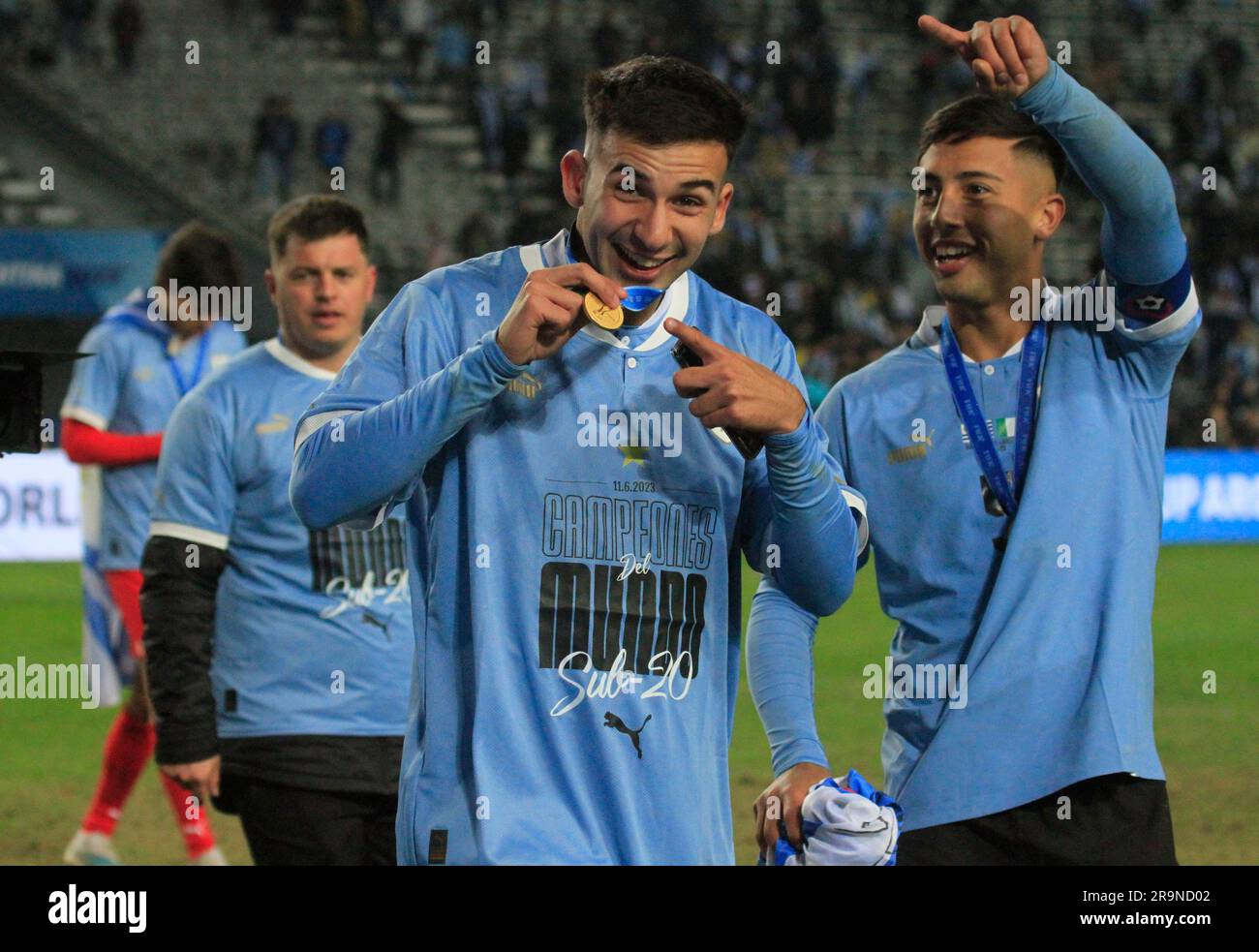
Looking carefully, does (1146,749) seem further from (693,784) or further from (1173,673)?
(1173,673)

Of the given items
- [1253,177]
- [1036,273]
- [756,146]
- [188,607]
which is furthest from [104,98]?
[1036,273]

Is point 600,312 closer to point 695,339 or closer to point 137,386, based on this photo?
point 695,339

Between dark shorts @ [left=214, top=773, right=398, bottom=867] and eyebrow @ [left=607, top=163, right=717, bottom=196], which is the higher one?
eyebrow @ [left=607, top=163, right=717, bottom=196]

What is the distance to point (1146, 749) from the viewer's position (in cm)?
326

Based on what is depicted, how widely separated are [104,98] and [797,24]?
28.7 ft

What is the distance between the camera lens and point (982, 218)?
344 centimetres

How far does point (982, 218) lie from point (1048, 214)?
180mm

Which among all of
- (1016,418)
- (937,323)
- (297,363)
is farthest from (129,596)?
(1016,418)

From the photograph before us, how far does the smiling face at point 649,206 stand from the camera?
107 inches

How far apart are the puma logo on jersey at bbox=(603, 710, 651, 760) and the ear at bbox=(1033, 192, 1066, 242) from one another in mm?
1439

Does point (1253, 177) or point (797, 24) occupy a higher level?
point (797, 24)

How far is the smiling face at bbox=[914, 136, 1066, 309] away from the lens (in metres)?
3.45

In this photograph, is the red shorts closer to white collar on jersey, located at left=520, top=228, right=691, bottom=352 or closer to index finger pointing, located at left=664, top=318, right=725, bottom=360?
white collar on jersey, located at left=520, top=228, right=691, bottom=352

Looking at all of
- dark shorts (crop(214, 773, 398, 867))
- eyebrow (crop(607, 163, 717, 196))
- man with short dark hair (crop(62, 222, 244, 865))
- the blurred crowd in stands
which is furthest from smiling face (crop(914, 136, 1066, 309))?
the blurred crowd in stands
